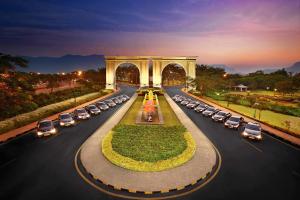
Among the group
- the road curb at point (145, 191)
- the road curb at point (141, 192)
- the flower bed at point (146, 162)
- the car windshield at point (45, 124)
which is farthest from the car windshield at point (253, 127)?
the car windshield at point (45, 124)

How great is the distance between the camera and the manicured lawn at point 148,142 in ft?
50.2

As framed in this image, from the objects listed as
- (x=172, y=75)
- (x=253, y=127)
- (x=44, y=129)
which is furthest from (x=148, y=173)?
(x=172, y=75)

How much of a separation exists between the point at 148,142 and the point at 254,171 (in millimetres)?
8327

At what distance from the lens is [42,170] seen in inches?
537

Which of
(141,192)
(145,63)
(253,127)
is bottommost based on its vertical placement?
(141,192)

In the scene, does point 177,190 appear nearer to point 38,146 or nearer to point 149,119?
point 38,146

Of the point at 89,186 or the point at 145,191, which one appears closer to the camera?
the point at 145,191

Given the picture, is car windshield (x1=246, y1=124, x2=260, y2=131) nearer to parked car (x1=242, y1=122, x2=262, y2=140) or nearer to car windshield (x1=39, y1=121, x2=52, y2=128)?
parked car (x1=242, y1=122, x2=262, y2=140)

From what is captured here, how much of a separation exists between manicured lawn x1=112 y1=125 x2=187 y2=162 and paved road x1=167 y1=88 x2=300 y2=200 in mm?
3660

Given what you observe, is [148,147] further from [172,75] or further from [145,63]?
[172,75]

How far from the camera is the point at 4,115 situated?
26297 mm

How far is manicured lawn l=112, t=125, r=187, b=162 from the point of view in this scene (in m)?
15.3

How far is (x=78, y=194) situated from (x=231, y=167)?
10.1 m

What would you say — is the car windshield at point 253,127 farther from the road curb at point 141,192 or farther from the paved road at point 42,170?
the paved road at point 42,170
